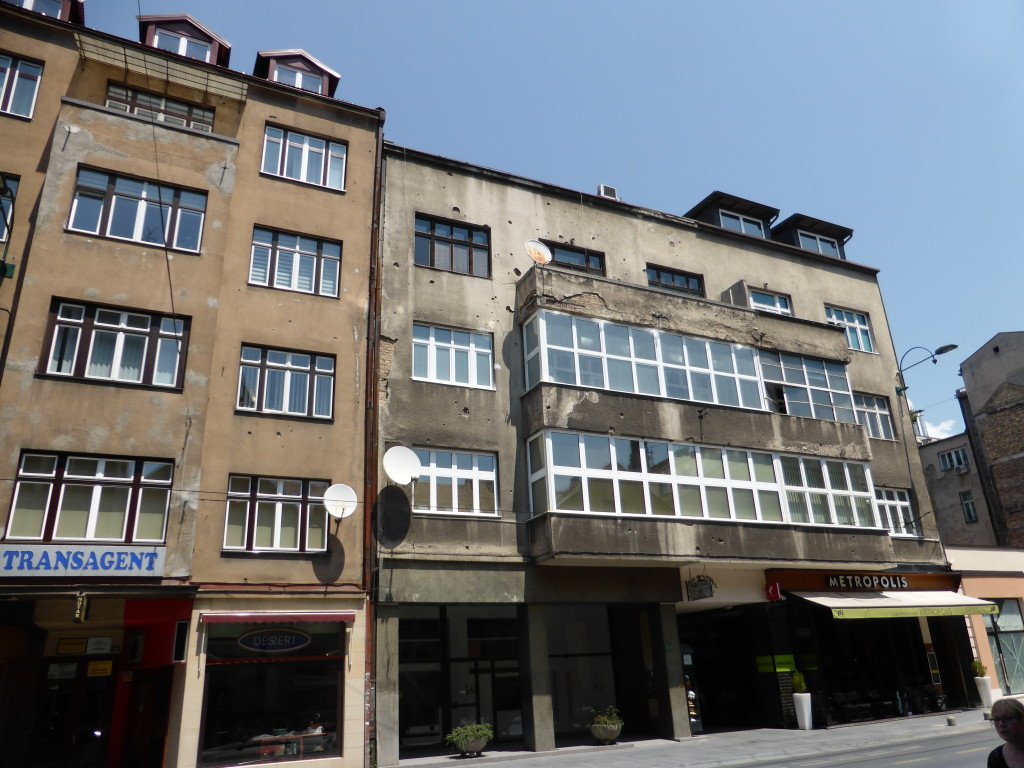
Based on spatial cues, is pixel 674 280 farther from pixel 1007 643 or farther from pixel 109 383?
pixel 1007 643

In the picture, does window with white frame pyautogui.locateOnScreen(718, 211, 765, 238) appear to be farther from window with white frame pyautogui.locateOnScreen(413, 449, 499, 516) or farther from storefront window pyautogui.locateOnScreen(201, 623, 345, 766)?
storefront window pyautogui.locateOnScreen(201, 623, 345, 766)

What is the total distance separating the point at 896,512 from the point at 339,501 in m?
18.7

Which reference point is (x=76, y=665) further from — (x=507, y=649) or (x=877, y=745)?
(x=877, y=745)

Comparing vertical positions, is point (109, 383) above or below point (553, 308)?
below

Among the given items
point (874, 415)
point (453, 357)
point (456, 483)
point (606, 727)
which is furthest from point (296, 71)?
point (874, 415)

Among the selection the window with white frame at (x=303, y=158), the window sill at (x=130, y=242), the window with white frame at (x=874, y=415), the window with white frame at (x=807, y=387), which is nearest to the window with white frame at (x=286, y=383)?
the window sill at (x=130, y=242)

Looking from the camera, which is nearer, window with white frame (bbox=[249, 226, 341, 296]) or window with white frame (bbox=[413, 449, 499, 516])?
window with white frame (bbox=[413, 449, 499, 516])

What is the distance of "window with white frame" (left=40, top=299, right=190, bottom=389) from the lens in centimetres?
1473

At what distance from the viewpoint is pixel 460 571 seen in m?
16.7

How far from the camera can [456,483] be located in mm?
17594

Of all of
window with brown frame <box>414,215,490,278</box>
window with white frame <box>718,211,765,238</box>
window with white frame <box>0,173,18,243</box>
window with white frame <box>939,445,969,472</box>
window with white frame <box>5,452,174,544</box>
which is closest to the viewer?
window with white frame <box>5,452,174,544</box>

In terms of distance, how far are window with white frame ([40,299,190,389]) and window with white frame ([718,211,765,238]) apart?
734 inches

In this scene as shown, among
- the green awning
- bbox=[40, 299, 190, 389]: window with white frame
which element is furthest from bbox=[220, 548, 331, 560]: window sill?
the green awning

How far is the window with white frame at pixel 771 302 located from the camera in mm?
24861
